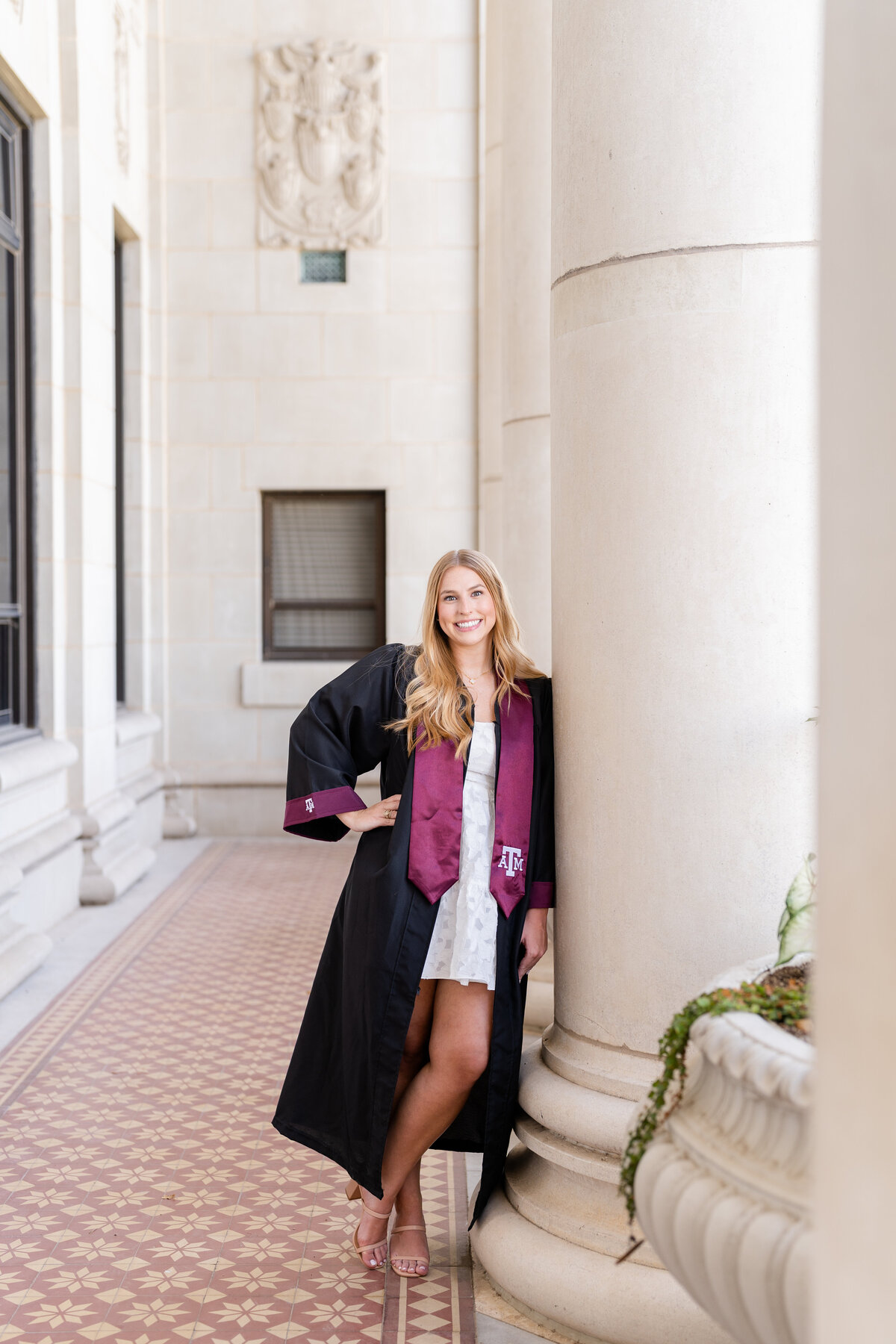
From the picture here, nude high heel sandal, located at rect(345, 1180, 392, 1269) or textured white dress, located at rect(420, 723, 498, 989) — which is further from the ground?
textured white dress, located at rect(420, 723, 498, 989)

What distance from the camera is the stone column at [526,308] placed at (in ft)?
15.8

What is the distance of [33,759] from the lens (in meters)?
5.66

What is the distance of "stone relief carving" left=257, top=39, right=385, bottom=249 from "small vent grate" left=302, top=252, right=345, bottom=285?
0.11m

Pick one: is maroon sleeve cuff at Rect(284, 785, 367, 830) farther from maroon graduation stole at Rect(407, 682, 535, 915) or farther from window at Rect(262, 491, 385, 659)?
window at Rect(262, 491, 385, 659)

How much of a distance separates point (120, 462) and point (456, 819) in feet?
21.4

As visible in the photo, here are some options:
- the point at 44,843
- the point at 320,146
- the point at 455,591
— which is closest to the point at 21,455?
the point at 44,843

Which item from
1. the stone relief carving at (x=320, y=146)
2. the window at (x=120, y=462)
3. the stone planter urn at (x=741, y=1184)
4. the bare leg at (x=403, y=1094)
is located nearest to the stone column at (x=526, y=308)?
the bare leg at (x=403, y=1094)

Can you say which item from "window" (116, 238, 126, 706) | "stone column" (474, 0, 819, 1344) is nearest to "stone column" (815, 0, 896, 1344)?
"stone column" (474, 0, 819, 1344)

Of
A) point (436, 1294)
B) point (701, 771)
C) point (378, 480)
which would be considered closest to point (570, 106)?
point (701, 771)

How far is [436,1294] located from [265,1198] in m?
0.71

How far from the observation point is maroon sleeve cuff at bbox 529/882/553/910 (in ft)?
9.21

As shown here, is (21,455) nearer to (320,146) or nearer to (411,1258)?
(320,146)

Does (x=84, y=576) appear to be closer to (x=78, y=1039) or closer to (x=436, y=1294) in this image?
(x=78, y=1039)

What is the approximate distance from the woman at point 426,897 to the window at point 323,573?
239 inches
